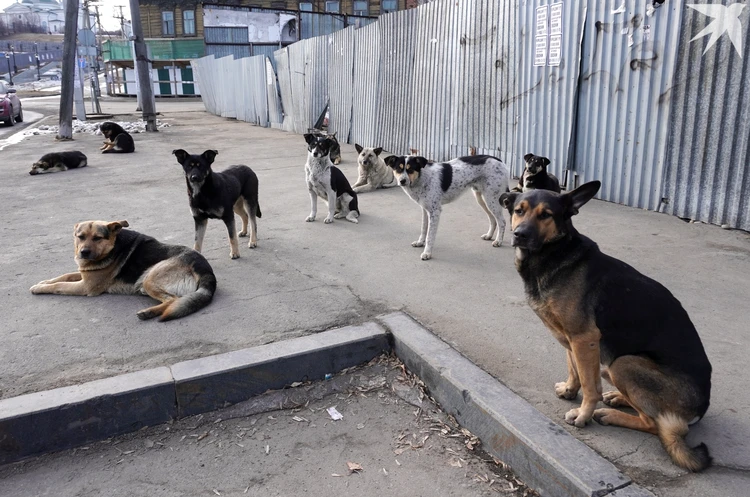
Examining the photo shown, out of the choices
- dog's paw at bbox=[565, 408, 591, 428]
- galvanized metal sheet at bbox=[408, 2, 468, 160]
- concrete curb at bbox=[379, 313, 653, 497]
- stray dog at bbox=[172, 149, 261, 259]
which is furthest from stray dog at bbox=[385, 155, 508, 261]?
galvanized metal sheet at bbox=[408, 2, 468, 160]

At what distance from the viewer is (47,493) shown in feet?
9.57

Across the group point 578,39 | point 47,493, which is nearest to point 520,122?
point 578,39

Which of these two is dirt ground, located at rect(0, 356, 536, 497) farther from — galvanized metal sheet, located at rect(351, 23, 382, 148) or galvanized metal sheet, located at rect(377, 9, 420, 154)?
galvanized metal sheet, located at rect(351, 23, 382, 148)

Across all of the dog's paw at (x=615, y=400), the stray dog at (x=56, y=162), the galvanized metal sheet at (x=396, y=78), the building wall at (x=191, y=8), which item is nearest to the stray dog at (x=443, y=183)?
the dog's paw at (x=615, y=400)

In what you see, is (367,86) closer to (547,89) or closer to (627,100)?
(547,89)

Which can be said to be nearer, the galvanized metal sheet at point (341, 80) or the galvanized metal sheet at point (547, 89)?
the galvanized metal sheet at point (547, 89)

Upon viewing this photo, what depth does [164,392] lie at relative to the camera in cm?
350

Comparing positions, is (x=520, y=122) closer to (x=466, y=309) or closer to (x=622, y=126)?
(x=622, y=126)

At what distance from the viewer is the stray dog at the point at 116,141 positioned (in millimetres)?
15320

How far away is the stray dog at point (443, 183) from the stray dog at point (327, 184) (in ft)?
4.82

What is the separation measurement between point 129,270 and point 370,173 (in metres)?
5.56

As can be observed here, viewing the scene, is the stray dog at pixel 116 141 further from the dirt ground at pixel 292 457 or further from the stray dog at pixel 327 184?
the dirt ground at pixel 292 457

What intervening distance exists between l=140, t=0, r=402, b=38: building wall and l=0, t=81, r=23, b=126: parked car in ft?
88.8

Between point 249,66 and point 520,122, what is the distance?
18451 millimetres
